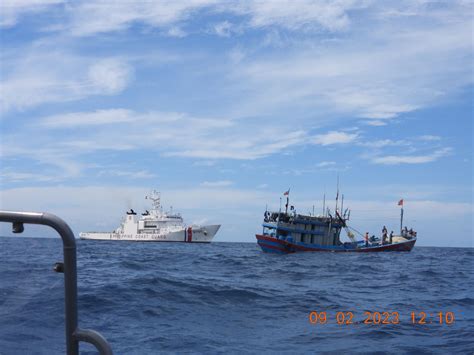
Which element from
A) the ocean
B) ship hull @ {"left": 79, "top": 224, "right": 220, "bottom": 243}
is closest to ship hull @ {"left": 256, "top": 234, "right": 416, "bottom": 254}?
the ocean

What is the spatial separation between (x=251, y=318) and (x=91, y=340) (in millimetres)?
10302

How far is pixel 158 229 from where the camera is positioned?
9081cm

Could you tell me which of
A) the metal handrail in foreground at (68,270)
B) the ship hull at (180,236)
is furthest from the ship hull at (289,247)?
the metal handrail in foreground at (68,270)

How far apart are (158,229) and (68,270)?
90047mm

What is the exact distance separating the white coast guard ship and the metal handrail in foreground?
8835cm

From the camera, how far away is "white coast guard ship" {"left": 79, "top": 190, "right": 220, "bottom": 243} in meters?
89.9

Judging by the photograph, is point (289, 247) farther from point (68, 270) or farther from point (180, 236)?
point (68, 270)
